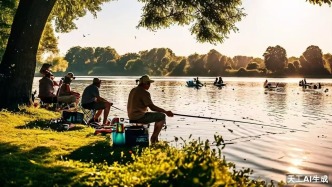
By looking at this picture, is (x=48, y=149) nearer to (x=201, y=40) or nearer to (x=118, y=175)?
(x=118, y=175)

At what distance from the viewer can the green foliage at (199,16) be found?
20.6 metres

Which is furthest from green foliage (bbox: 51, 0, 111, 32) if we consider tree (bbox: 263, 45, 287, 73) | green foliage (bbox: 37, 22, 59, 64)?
tree (bbox: 263, 45, 287, 73)

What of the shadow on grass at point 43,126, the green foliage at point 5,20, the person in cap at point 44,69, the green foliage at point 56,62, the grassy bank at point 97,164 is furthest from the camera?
the green foliage at point 56,62

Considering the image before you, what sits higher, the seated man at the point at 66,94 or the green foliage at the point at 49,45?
the green foliage at the point at 49,45

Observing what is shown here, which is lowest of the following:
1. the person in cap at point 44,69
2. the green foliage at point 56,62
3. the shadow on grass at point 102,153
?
the shadow on grass at point 102,153

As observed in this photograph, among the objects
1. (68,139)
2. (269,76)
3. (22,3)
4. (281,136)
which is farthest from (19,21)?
(269,76)

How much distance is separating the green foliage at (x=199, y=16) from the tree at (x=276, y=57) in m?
150

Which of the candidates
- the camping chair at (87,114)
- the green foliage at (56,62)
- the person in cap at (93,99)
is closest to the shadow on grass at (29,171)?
the person in cap at (93,99)

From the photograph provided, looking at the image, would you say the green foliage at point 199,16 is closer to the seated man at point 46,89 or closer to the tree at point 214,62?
the seated man at point 46,89

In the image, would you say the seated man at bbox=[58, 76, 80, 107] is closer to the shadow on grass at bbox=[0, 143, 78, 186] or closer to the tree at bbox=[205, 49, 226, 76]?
the shadow on grass at bbox=[0, 143, 78, 186]

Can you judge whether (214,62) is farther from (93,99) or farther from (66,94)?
(93,99)

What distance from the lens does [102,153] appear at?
397 inches

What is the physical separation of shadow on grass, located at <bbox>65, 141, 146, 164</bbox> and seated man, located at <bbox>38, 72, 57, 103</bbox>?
693 cm

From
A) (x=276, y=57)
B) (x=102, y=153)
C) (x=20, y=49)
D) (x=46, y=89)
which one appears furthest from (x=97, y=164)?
(x=276, y=57)
